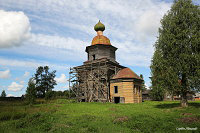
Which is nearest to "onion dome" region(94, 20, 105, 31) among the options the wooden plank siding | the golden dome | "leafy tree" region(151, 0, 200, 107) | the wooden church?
the wooden church

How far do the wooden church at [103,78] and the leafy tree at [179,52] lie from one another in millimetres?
10111

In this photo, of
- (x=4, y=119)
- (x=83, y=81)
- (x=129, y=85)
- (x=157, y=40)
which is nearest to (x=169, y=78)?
(x=157, y=40)

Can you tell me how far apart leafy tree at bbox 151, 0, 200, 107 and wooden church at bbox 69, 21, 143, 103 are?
33.2 feet

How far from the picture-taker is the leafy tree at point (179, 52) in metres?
16.9

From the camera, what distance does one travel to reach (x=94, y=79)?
3231 centimetres

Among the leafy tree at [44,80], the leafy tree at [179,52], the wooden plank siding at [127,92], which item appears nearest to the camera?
the leafy tree at [179,52]

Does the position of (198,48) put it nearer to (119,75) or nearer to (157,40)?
(157,40)

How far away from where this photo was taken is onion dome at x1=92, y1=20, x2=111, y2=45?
36.4 m

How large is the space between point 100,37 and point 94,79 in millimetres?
10817

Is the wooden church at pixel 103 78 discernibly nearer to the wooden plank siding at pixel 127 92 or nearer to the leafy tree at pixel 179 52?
the wooden plank siding at pixel 127 92

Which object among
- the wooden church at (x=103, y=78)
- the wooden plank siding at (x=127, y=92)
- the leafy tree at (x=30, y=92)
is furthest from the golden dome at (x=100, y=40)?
the leafy tree at (x=30, y=92)

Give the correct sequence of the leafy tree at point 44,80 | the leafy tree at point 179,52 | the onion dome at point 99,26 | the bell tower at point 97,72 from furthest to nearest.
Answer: the leafy tree at point 44,80
the onion dome at point 99,26
the bell tower at point 97,72
the leafy tree at point 179,52

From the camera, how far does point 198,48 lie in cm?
1738

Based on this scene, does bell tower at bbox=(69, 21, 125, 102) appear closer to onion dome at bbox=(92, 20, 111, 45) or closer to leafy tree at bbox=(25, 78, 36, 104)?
onion dome at bbox=(92, 20, 111, 45)
